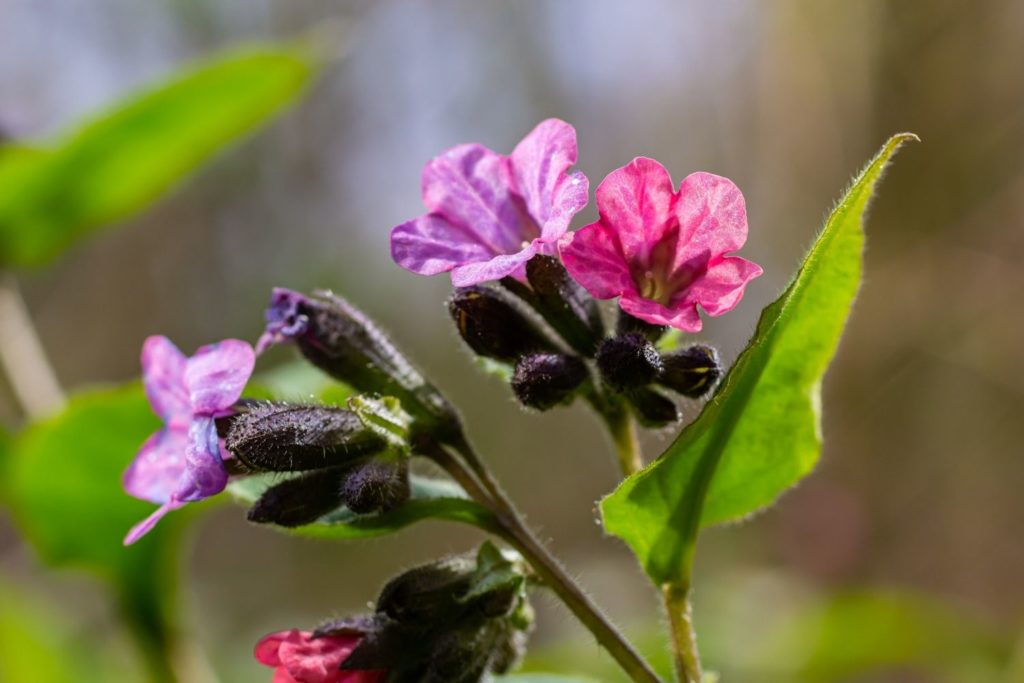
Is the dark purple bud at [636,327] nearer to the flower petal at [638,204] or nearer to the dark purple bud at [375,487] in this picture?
the flower petal at [638,204]

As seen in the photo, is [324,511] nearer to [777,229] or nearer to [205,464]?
[205,464]

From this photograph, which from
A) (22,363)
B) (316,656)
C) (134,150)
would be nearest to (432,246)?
(316,656)

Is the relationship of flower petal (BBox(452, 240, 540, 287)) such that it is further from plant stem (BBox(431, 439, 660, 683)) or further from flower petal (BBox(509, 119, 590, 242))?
plant stem (BBox(431, 439, 660, 683))

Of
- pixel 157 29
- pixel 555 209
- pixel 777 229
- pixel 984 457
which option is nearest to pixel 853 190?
pixel 555 209

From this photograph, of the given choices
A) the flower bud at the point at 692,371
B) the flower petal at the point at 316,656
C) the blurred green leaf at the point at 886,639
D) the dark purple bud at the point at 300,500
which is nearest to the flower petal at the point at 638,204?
the flower bud at the point at 692,371

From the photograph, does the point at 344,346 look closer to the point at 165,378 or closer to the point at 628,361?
the point at 165,378

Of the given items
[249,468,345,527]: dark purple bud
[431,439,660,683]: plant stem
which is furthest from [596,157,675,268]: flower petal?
[249,468,345,527]: dark purple bud
